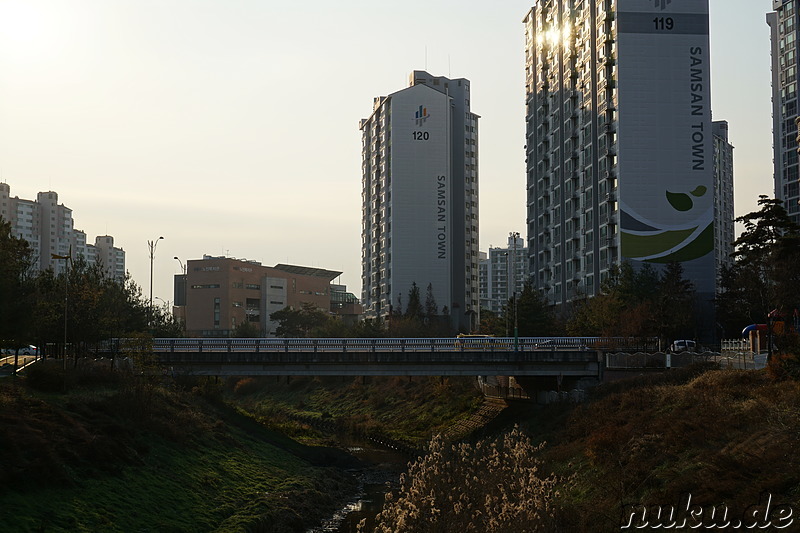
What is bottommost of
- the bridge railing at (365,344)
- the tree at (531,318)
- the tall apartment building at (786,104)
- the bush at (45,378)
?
the bush at (45,378)

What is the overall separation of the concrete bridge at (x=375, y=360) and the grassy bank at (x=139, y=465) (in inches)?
152

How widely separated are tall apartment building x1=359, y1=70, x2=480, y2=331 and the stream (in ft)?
283

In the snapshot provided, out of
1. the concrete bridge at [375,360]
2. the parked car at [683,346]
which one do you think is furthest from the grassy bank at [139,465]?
the parked car at [683,346]

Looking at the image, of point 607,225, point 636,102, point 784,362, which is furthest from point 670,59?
point 784,362

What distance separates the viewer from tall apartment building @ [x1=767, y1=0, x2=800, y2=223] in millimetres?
141250

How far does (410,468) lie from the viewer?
3341 centimetres

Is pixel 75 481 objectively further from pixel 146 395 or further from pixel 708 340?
pixel 708 340

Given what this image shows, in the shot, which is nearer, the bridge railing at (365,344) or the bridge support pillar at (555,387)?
the bridge support pillar at (555,387)

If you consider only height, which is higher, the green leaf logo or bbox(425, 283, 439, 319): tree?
the green leaf logo

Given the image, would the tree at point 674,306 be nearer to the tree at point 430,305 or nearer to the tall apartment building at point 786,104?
the tall apartment building at point 786,104

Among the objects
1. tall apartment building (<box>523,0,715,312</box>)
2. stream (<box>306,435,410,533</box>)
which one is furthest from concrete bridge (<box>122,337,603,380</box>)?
tall apartment building (<box>523,0,715,312</box>)

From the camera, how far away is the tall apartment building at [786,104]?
141m

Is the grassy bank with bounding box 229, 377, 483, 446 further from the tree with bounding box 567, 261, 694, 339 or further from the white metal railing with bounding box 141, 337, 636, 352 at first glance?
the tree with bounding box 567, 261, 694, 339

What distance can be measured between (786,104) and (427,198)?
63.3m
